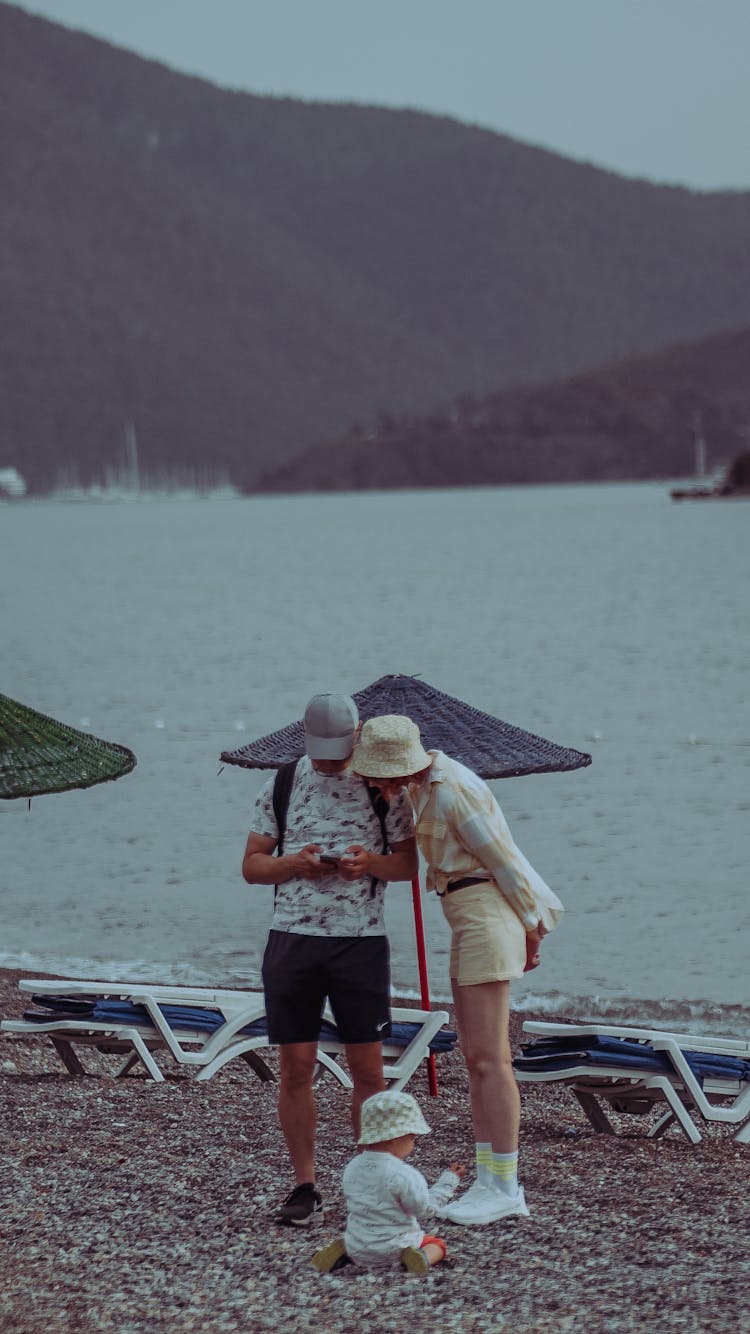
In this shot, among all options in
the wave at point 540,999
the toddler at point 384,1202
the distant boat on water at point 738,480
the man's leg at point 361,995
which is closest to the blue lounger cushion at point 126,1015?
the man's leg at point 361,995

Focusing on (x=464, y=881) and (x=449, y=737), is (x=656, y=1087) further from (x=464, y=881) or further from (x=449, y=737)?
(x=464, y=881)

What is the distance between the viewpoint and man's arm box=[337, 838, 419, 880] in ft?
16.2

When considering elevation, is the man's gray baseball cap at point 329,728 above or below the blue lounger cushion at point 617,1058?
above

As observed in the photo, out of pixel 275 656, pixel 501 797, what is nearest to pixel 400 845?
pixel 501 797

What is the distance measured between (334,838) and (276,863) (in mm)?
180

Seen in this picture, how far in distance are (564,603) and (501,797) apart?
57221 mm

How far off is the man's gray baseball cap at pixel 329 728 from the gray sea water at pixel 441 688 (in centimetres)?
742

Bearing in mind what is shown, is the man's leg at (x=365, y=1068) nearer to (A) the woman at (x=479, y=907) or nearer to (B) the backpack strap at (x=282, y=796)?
(A) the woman at (x=479, y=907)

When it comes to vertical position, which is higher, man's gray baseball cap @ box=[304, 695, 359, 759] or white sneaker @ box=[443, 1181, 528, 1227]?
man's gray baseball cap @ box=[304, 695, 359, 759]

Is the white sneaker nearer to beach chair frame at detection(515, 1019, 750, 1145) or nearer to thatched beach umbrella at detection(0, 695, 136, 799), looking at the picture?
beach chair frame at detection(515, 1019, 750, 1145)

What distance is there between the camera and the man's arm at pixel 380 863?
4.93 m

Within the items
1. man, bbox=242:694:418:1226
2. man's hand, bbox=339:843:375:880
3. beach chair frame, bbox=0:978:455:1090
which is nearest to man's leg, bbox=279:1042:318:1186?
man, bbox=242:694:418:1226

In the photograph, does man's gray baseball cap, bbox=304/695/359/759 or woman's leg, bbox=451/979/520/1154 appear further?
woman's leg, bbox=451/979/520/1154

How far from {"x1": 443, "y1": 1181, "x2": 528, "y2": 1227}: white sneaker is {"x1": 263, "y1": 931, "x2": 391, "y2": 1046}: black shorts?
0.57 m
